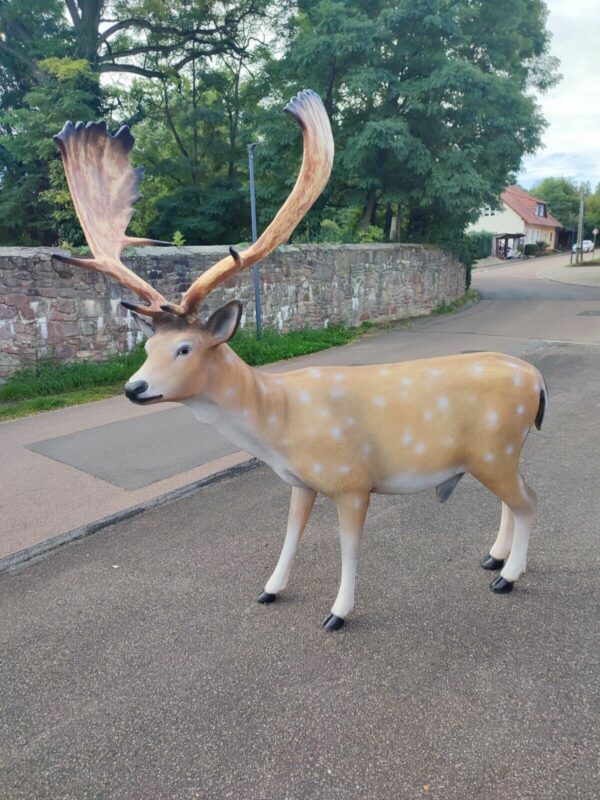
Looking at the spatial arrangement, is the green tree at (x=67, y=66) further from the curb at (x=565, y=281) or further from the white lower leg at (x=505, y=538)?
the curb at (x=565, y=281)

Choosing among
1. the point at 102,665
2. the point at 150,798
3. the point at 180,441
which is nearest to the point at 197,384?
the point at 102,665

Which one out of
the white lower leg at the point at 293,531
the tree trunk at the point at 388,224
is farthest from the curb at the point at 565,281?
the white lower leg at the point at 293,531

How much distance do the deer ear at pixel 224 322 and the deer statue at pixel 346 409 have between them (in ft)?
Result: 0.04

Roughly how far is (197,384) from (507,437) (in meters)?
1.70

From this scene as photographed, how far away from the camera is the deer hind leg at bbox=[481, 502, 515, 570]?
367 centimetres

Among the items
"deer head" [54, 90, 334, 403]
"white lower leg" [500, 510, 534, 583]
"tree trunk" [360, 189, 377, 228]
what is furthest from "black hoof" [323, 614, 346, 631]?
"tree trunk" [360, 189, 377, 228]

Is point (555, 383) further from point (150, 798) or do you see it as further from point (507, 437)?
point (150, 798)

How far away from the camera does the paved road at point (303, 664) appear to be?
90.4 inches

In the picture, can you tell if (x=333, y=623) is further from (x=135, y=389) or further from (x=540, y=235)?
(x=540, y=235)

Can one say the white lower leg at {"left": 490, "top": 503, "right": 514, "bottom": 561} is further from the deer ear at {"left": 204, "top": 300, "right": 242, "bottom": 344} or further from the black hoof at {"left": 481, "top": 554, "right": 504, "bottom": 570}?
the deer ear at {"left": 204, "top": 300, "right": 242, "bottom": 344}

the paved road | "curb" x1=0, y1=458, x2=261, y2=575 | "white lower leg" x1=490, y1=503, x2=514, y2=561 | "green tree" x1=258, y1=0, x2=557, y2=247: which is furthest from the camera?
"green tree" x1=258, y1=0, x2=557, y2=247

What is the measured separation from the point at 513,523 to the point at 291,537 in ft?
4.77

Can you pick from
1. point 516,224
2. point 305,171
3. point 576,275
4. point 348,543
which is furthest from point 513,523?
point 516,224

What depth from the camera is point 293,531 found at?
3373 mm
